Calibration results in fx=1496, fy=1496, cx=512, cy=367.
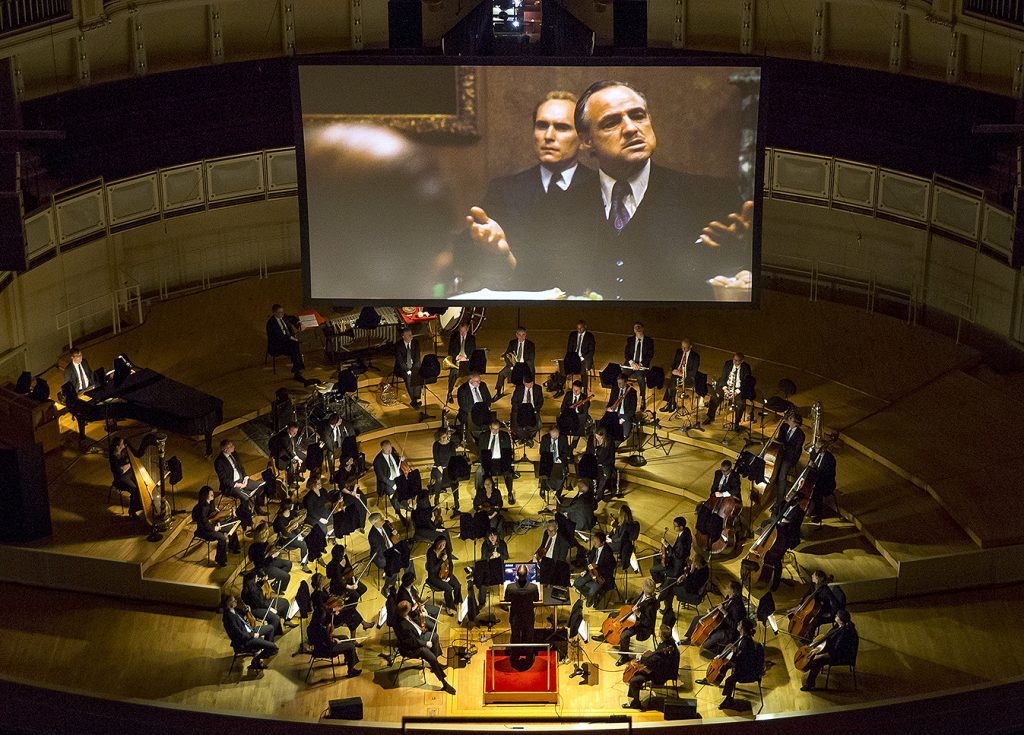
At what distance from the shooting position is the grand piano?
54.7 feet

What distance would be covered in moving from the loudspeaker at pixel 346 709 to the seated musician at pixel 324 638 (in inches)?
30.5

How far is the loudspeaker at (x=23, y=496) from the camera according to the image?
15.2m

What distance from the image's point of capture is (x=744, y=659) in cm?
1353


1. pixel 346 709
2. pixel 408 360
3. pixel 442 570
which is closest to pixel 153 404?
pixel 408 360

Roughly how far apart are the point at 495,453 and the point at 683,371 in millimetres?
2749

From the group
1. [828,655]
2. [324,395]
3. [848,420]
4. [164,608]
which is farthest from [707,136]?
[164,608]

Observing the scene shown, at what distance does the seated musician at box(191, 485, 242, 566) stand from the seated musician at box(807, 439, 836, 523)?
6205 mm

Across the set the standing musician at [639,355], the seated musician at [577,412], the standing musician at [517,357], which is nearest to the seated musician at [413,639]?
the seated musician at [577,412]

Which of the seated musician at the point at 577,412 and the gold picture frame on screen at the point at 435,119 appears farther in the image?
the gold picture frame on screen at the point at 435,119

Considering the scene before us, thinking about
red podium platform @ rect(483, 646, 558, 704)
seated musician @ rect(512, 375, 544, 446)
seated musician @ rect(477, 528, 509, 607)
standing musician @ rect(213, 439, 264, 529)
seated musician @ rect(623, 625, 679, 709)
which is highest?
seated musician @ rect(512, 375, 544, 446)

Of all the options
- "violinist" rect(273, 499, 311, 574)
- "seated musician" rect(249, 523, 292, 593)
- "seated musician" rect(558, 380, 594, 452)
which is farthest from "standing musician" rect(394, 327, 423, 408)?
"seated musician" rect(249, 523, 292, 593)

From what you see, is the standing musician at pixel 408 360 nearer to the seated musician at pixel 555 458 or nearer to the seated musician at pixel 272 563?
the seated musician at pixel 555 458

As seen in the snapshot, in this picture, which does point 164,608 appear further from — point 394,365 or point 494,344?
point 494,344

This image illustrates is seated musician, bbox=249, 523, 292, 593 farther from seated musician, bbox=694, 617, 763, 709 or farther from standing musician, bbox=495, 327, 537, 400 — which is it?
seated musician, bbox=694, 617, 763, 709
